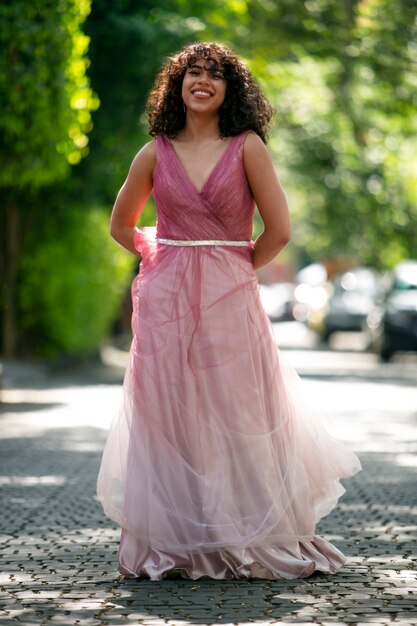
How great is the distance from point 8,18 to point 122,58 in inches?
257

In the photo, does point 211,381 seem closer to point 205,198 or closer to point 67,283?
point 205,198

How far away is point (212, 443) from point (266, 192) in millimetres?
1001

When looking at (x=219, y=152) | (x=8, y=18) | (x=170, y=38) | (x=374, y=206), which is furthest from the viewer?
(x=374, y=206)

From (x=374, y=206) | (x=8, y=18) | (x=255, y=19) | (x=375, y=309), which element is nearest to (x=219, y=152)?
(x=8, y=18)

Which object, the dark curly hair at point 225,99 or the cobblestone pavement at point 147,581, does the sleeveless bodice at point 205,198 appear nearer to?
the dark curly hair at point 225,99

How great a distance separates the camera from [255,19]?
25.3m

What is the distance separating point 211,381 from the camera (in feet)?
20.0

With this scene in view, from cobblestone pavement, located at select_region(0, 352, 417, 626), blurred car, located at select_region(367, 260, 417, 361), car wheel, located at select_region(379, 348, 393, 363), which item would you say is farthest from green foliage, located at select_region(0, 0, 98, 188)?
car wheel, located at select_region(379, 348, 393, 363)

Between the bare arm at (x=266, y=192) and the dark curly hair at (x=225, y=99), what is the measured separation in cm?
9

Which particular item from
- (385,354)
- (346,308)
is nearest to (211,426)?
(385,354)

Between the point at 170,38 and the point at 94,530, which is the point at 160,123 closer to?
the point at 94,530

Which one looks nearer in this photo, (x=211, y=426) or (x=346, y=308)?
(x=211, y=426)

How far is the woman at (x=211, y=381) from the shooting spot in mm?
A: 5938

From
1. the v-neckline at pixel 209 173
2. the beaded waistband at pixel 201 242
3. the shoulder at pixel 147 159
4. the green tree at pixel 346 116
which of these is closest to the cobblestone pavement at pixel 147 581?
the beaded waistband at pixel 201 242
